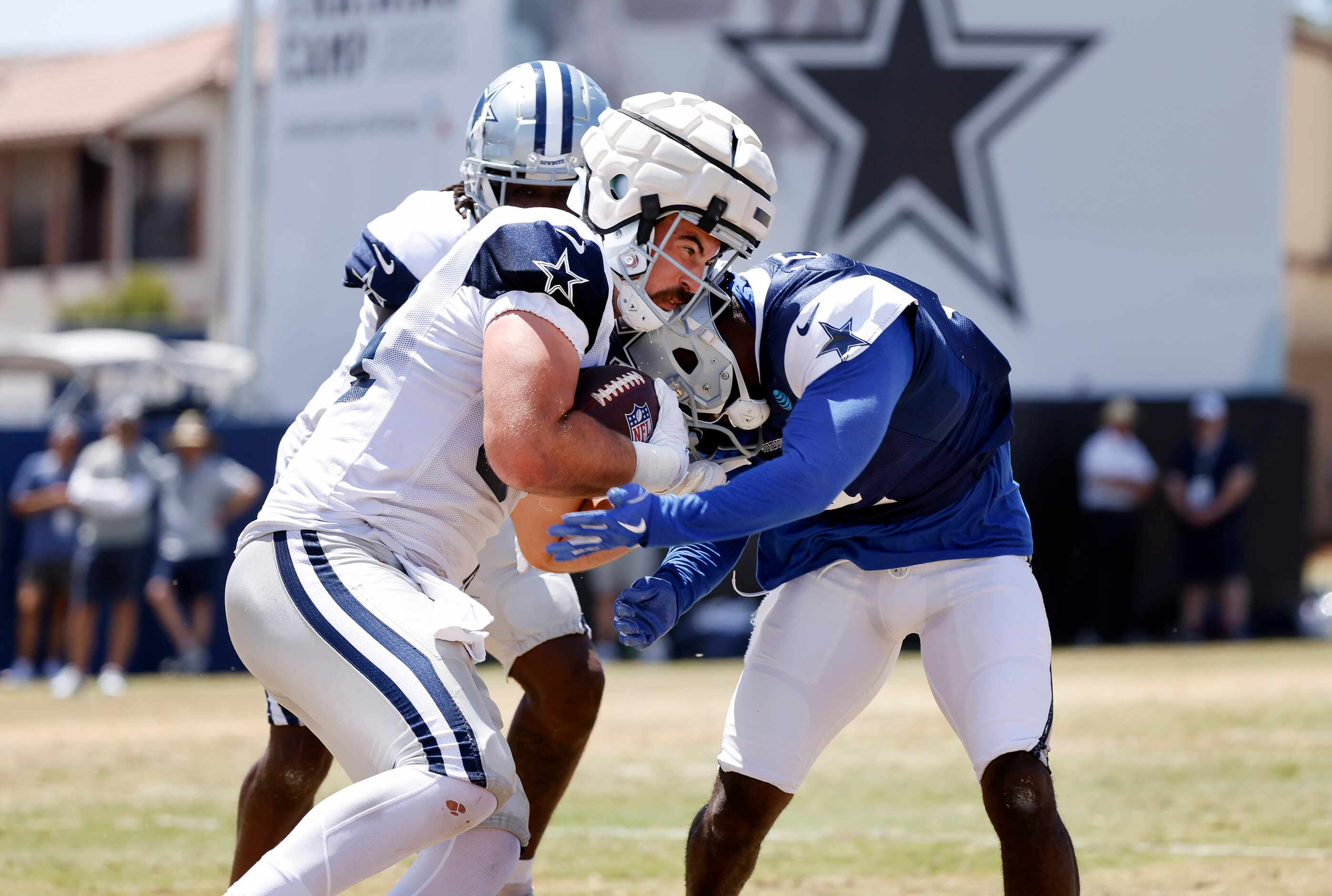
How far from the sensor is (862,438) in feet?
13.3

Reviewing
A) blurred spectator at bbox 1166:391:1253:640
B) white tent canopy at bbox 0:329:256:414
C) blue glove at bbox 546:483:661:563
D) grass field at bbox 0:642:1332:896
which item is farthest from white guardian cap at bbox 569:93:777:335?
white tent canopy at bbox 0:329:256:414

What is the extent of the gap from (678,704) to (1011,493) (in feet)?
23.6

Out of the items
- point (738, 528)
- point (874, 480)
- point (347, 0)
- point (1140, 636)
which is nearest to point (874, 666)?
point (874, 480)

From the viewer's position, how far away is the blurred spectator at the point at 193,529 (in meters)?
14.1

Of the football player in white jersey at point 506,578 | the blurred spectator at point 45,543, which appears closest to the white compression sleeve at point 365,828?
the football player in white jersey at point 506,578

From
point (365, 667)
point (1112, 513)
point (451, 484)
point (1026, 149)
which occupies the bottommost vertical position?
point (1112, 513)

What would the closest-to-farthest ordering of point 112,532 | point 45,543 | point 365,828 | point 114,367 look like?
1. point 365,828
2. point 112,532
3. point 45,543
4. point 114,367

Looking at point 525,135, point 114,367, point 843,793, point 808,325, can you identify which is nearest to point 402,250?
point 525,135

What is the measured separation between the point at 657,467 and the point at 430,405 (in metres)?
0.54

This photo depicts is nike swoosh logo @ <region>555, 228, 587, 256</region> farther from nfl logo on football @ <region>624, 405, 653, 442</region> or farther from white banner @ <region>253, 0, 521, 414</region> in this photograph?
white banner @ <region>253, 0, 521, 414</region>

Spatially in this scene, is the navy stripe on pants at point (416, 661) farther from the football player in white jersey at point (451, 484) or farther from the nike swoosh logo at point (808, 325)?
the nike swoosh logo at point (808, 325)

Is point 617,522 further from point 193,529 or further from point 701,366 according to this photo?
point 193,529

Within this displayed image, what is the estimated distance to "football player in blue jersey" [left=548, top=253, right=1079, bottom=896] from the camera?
4.15 meters

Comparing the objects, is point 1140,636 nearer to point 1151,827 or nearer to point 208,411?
point 1151,827
